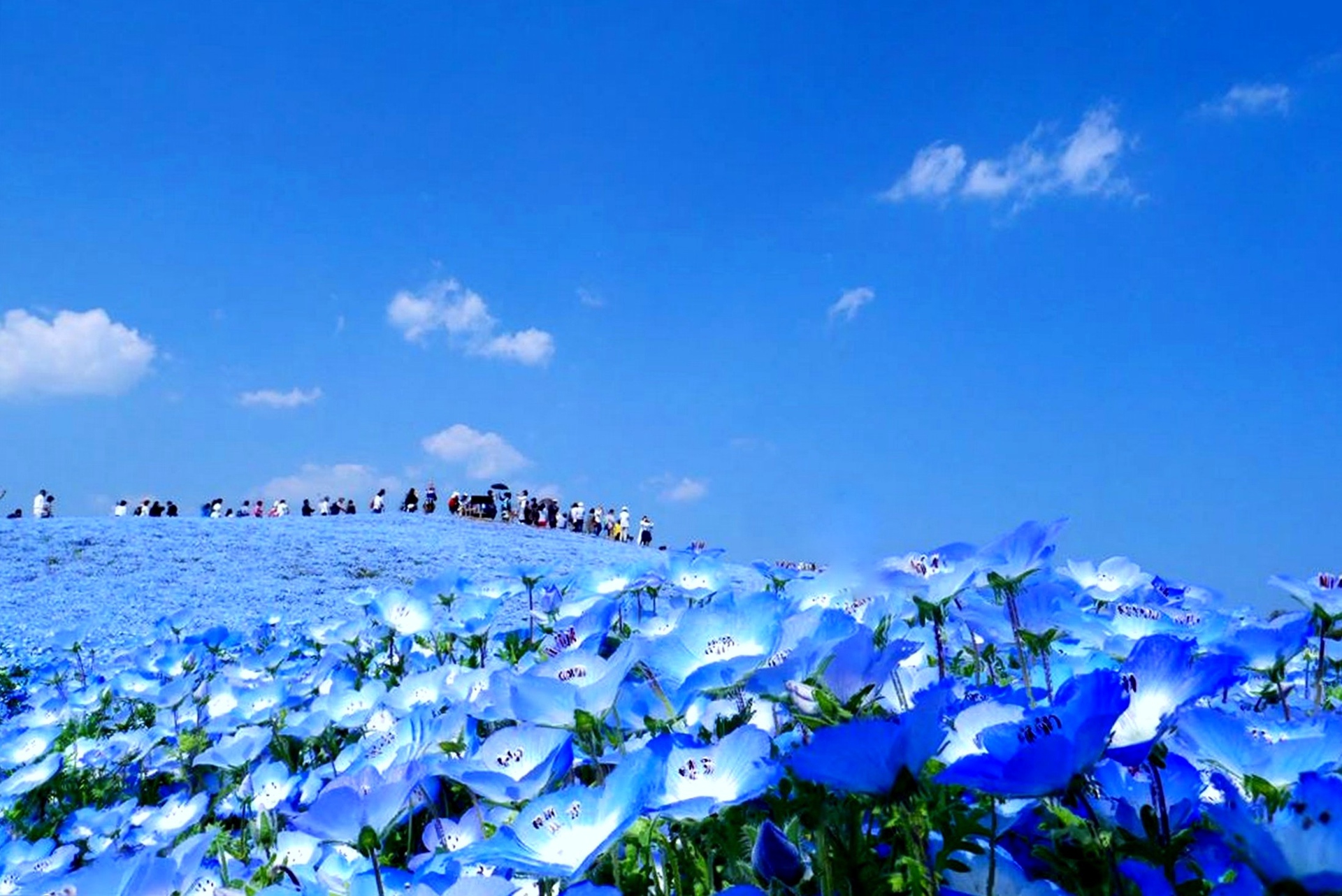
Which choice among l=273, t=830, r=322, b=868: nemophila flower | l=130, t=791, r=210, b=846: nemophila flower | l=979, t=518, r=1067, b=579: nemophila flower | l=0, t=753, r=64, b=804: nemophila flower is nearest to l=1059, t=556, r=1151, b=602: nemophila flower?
l=979, t=518, r=1067, b=579: nemophila flower

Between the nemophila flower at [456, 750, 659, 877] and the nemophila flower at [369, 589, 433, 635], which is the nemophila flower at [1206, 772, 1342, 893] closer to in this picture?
the nemophila flower at [456, 750, 659, 877]

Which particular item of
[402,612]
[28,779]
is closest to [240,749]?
[402,612]

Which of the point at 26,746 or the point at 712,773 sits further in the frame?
the point at 26,746

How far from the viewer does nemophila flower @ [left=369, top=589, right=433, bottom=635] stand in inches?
134

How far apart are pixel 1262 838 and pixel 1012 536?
31.0 inches

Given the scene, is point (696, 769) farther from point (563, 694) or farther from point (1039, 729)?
point (1039, 729)

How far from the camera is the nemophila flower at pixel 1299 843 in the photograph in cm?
81

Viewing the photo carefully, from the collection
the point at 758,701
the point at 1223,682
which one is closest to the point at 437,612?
the point at 758,701

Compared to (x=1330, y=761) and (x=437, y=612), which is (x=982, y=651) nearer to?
(x=1330, y=761)

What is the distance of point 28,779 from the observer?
412 cm

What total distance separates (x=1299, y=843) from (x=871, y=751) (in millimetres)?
358

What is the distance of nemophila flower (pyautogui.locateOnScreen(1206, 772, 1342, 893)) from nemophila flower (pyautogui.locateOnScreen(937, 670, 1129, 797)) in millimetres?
112

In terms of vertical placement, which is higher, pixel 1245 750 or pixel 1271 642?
pixel 1271 642

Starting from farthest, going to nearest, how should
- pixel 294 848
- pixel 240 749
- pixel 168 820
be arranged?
pixel 168 820
pixel 240 749
pixel 294 848
